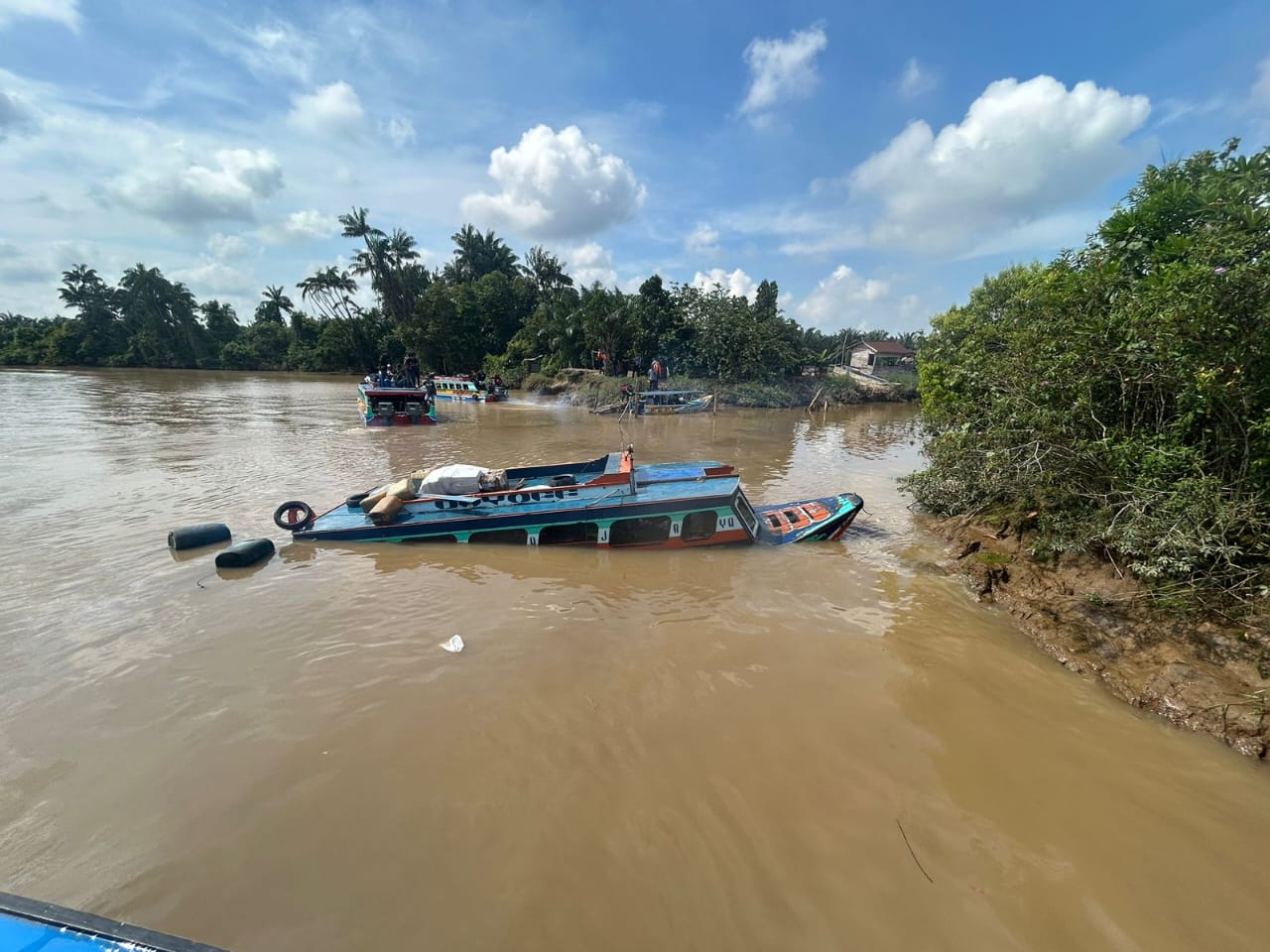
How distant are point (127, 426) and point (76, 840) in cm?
2832

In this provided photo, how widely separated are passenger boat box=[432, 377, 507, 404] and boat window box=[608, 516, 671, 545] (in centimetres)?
3357

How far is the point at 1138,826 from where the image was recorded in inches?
165

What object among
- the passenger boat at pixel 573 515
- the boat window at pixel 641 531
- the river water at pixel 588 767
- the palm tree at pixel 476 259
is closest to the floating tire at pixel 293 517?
the passenger boat at pixel 573 515

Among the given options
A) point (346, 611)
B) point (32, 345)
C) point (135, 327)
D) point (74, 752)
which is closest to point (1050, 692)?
point (346, 611)

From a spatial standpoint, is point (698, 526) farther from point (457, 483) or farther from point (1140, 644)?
point (1140, 644)

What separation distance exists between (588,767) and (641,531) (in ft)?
17.9

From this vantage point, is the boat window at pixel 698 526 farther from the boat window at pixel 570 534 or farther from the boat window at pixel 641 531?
the boat window at pixel 570 534

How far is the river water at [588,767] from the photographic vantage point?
3.59m

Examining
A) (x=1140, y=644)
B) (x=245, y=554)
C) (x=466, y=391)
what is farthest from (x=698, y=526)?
(x=466, y=391)

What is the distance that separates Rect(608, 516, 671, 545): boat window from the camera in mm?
9891

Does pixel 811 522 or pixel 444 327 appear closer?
pixel 811 522

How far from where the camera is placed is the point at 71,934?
2.42 meters

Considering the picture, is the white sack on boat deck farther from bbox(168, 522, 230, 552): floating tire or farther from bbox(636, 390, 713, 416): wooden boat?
bbox(636, 390, 713, 416): wooden boat

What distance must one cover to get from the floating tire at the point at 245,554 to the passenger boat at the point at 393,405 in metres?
19.4
